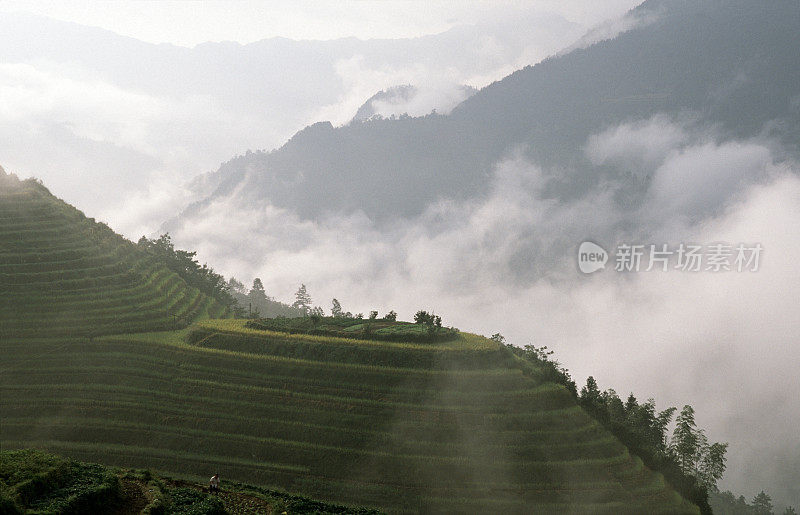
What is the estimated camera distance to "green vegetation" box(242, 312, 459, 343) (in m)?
62.5

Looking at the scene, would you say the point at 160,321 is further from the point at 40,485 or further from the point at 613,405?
the point at 613,405

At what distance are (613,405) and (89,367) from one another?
64.4m

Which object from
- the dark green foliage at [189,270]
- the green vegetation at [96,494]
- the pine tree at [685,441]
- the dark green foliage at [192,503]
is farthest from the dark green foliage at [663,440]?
the dark green foliage at [189,270]

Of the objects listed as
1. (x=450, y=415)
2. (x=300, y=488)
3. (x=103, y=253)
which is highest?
(x=103, y=253)

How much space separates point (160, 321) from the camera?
69.6 meters

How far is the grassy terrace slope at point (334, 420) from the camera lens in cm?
4756

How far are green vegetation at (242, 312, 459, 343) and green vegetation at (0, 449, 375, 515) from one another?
2536 centimetres

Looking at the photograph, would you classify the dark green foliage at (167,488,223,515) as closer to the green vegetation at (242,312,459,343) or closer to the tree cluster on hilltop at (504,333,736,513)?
the green vegetation at (242,312,459,343)

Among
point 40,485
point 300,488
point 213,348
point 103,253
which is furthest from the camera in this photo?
point 103,253

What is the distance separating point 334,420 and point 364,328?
14.1 m

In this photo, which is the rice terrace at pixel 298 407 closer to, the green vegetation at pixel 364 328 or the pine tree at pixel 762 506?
the green vegetation at pixel 364 328

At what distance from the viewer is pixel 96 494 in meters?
29.9

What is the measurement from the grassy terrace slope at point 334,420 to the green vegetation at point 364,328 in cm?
189

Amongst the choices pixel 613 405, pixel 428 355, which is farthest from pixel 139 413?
pixel 613 405
